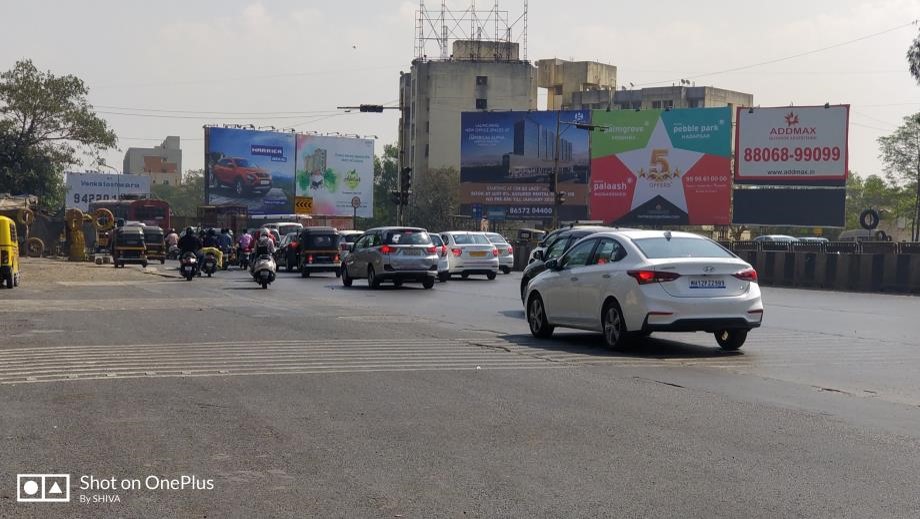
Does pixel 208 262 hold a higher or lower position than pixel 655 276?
lower

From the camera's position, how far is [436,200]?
10719 cm

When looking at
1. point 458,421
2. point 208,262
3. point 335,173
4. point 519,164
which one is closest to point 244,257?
point 208,262

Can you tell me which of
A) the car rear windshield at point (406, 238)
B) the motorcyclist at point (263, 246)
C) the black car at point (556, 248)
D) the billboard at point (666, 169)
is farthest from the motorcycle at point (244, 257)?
the billboard at point (666, 169)

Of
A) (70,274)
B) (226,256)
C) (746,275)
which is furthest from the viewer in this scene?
(226,256)

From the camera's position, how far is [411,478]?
7285 millimetres

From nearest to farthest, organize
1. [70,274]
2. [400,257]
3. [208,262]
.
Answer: [400,257] → [208,262] → [70,274]

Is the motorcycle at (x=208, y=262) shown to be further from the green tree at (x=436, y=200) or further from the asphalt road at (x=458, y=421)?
the green tree at (x=436, y=200)

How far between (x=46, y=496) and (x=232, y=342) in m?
9.39

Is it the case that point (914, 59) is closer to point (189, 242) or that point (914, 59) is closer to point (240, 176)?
point (189, 242)

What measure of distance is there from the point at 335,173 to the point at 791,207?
40190mm

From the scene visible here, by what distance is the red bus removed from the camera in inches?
2672

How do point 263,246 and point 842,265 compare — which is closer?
point 263,246

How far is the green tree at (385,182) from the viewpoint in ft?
517

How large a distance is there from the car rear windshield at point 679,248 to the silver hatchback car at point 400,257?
54.9ft
